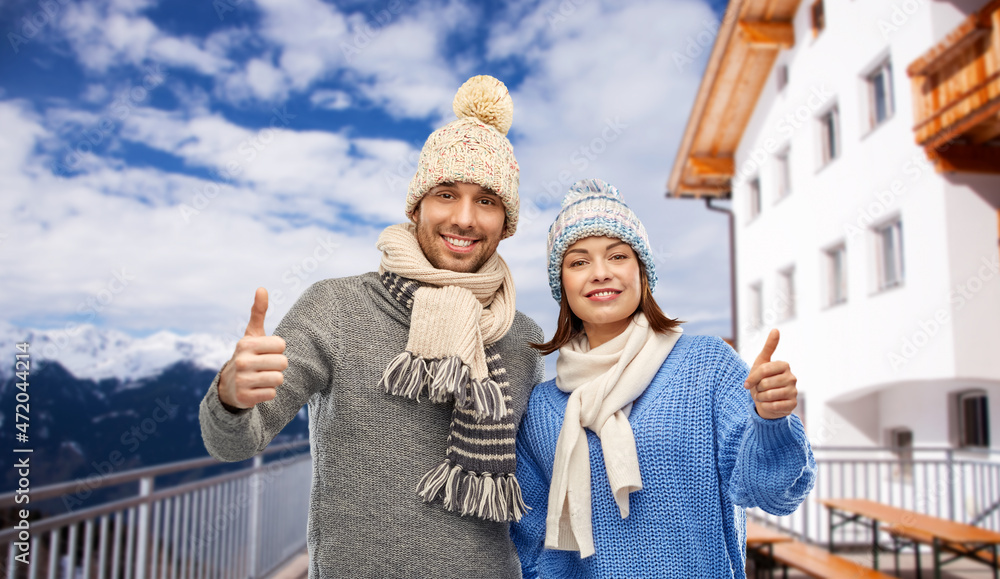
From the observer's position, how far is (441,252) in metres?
2.05

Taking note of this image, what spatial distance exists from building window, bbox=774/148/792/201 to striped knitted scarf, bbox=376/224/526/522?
40.5 feet

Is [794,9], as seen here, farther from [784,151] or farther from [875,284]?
[875,284]

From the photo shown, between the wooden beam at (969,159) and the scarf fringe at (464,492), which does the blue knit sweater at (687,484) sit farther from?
the wooden beam at (969,159)

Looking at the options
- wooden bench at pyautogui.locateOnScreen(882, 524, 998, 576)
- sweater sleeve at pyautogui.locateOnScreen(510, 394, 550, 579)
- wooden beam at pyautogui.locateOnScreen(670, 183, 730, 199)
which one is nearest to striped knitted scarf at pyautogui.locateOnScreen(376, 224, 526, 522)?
sweater sleeve at pyautogui.locateOnScreen(510, 394, 550, 579)

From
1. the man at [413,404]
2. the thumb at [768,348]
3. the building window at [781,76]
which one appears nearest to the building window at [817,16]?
the building window at [781,76]

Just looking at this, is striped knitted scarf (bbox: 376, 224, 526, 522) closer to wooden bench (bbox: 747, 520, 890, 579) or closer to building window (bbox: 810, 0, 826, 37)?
wooden bench (bbox: 747, 520, 890, 579)

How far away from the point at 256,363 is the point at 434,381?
1.65ft

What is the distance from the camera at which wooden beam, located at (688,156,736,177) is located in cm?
1524

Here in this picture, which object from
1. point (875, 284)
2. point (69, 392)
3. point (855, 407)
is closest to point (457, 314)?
point (875, 284)

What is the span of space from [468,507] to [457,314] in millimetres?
522

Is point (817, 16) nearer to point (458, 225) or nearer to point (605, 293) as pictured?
point (605, 293)

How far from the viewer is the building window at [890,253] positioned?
9.16 m

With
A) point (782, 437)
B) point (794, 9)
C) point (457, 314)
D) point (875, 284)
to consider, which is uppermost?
point (794, 9)

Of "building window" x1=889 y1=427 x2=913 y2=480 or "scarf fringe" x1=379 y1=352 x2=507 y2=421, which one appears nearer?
"scarf fringe" x1=379 y1=352 x2=507 y2=421
